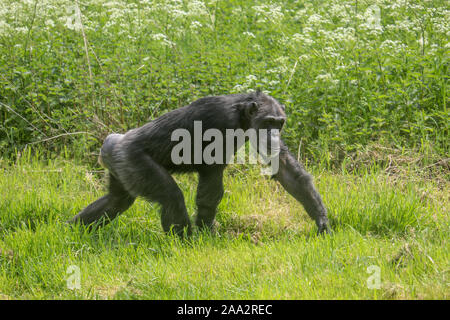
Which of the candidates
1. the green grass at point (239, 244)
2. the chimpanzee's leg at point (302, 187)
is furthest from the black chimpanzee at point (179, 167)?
the green grass at point (239, 244)

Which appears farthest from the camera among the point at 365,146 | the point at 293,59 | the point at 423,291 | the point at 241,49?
the point at 241,49

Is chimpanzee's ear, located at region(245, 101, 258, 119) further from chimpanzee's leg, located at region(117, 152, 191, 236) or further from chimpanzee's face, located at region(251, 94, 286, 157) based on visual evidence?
chimpanzee's leg, located at region(117, 152, 191, 236)

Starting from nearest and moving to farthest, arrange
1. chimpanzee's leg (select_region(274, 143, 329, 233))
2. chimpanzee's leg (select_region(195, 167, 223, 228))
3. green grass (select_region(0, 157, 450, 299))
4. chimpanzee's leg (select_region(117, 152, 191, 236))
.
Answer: green grass (select_region(0, 157, 450, 299)) → chimpanzee's leg (select_region(117, 152, 191, 236)) → chimpanzee's leg (select_region(274, 143, 329, 233)) → chimpanzee's leg (select_region(195, 167, 223, 228))

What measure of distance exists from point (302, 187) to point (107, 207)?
1799 millimetres

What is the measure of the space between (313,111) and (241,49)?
2.06m

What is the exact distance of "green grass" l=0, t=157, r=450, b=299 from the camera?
12.8 ft

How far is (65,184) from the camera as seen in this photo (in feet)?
20.2

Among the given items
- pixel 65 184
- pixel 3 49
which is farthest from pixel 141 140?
pixel 3 49

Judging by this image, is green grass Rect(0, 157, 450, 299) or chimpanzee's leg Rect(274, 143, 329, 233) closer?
green grass Rect(0, 157, 450, 299)

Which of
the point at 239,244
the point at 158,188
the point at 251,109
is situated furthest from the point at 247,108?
the point at 239,244

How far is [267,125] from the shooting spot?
17.0 feet

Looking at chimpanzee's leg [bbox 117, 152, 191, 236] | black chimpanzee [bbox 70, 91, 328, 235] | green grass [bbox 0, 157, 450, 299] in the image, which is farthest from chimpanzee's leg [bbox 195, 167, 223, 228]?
chimpanzee's leg [bbox 117, 152, 191, 236]

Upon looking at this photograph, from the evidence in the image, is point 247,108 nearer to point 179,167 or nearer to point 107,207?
point 179,167

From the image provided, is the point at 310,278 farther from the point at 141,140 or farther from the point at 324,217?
the point at 141,140
